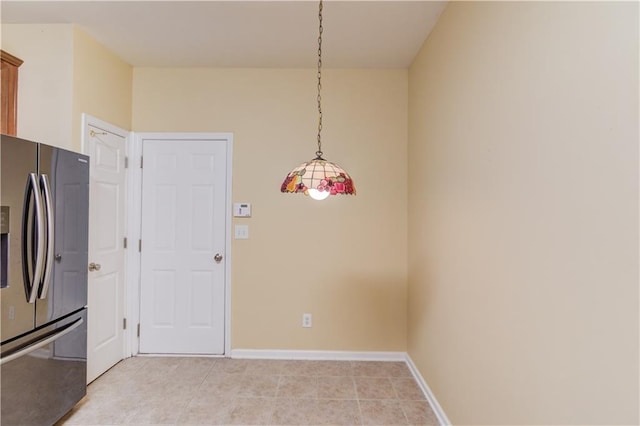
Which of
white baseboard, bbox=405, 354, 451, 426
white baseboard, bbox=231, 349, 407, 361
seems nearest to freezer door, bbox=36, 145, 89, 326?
white baseboard, bbox=231, 349, 407, 361

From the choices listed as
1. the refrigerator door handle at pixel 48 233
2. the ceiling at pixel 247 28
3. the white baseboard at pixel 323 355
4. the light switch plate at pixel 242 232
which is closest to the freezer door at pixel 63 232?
the refrigerator door handle at pixel 48 233

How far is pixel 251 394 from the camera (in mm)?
2309

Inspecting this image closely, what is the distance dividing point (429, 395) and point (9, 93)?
12.0 feet

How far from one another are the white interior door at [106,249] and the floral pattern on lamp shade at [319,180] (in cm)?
198

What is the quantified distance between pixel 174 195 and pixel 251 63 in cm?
144

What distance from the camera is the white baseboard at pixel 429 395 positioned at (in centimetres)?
198

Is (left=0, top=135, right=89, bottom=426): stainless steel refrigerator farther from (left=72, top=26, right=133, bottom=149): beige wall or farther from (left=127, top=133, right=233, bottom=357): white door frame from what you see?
(left=127, top=133, right=233, bottom=357): white door frame

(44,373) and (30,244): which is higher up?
(30,244)

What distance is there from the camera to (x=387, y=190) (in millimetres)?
2875

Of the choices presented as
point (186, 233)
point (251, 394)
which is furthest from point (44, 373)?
point (186, 233)

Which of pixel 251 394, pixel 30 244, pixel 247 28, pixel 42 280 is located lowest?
pixel 251 394

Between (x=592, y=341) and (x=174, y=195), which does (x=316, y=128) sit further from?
(x=592, y=341)

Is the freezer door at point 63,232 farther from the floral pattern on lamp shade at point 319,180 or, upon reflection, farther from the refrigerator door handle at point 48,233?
the floral pattern on lamp shade at point 319,180

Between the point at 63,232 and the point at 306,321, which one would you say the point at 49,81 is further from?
the point at 306,321
